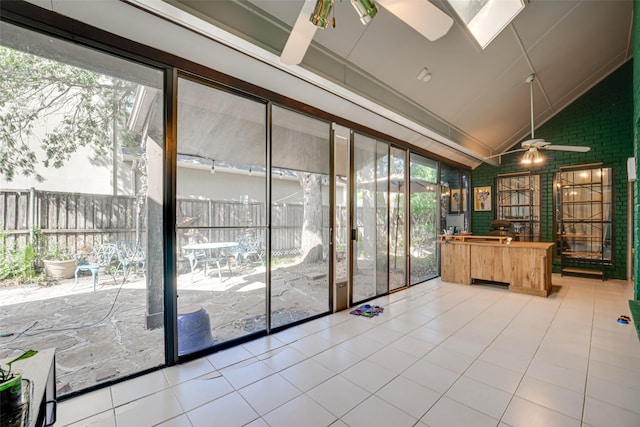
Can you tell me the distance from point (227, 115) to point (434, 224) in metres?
5.07

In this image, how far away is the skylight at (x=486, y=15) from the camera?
3236 mm

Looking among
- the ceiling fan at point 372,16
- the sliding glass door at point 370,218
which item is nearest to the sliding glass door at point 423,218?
the sliding glass door at point 370,218

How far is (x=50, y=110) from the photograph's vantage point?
2057 millimetres

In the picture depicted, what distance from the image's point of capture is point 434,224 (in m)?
6.32

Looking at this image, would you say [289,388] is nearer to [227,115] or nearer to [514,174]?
[227,115]

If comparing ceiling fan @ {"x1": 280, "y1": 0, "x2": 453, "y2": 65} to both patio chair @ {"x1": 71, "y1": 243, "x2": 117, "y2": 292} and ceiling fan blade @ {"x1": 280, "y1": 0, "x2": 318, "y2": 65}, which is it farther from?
patio chair @ {"x1": 71, "y1": 243, "x2": 117, "y2": 292}

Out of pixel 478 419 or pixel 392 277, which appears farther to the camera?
pixel 392 277

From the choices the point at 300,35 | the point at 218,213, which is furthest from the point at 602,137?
the point at 218,213

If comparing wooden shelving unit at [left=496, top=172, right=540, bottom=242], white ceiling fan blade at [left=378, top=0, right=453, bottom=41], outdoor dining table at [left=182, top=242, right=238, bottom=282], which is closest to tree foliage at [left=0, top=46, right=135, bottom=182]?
outdoor dining table at [left=182, top=242, right=238, bottom=282]

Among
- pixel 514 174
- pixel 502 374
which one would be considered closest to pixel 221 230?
pixel 502 374

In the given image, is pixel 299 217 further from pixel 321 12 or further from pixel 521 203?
pixel 521 203

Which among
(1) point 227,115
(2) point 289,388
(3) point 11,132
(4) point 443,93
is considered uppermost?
(4) point 443,93

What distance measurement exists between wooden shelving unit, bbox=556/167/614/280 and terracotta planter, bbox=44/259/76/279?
8.39 meters

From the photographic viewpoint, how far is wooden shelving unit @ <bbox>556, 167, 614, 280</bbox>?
5.76m
